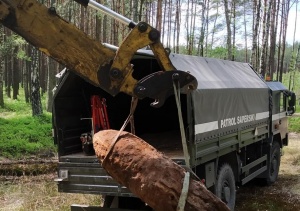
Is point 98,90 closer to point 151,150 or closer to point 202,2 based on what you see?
point 151,150

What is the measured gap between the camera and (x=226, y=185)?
6844mm

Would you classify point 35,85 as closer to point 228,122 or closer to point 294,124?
point 228,122

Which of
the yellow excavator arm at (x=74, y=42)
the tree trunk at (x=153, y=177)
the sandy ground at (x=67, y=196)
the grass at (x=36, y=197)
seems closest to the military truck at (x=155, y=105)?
the yellow excavator arm at (x=74, y=42)

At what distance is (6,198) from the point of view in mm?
8016

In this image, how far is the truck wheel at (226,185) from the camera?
6.51 m

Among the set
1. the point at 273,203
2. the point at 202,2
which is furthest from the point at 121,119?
the point at 202,2

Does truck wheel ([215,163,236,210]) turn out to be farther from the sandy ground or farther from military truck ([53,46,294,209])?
the sandy ground

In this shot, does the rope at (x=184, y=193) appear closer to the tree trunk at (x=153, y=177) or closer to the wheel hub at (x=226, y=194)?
the tree trunk at (x=153, y=177)

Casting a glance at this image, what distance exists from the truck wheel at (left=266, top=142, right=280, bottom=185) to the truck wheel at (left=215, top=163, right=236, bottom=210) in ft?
9.53

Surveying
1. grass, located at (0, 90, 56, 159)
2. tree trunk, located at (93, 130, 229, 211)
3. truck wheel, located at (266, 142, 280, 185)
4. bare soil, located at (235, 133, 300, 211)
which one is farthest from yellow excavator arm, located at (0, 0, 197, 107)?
grass, located at (0, 90, 56, 159)

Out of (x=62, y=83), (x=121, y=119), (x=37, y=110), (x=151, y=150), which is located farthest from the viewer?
(x=37, y=110)

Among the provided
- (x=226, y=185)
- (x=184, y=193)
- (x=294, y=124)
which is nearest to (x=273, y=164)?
(x=226, y=185)

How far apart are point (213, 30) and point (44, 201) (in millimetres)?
37474

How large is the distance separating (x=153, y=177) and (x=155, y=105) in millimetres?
873
